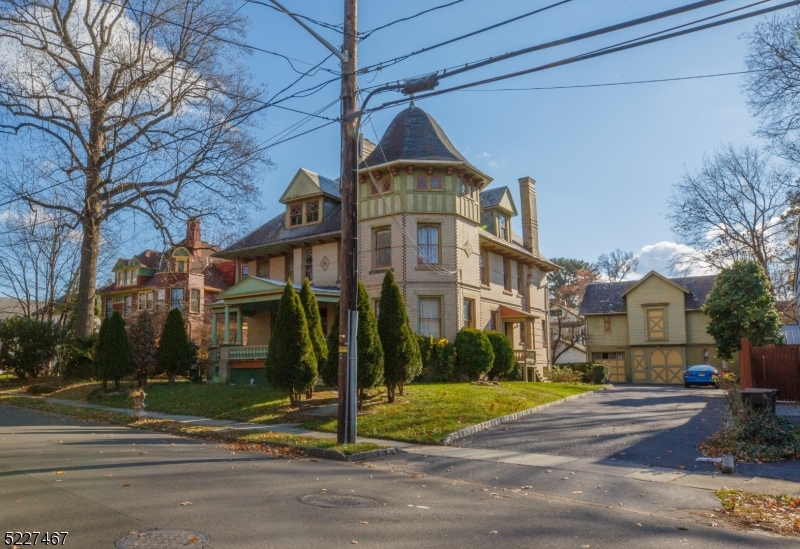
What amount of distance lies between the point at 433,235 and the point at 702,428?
14366mm

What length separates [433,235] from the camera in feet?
89.4

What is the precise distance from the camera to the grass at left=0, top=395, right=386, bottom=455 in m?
12.9

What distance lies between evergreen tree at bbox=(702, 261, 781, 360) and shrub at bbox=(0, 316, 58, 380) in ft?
101

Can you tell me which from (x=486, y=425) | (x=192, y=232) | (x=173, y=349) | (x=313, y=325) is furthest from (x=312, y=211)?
(x=486, y=425)

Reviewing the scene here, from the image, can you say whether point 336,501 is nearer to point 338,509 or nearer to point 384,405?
point 338,509

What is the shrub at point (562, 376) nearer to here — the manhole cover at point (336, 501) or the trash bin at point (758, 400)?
the trash bin at point (758, 400)

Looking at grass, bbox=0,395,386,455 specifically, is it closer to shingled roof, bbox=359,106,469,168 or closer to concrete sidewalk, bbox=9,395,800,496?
→ concrete sidewalk, bbox=9,395,800,496

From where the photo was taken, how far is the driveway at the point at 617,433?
1232 centimetres

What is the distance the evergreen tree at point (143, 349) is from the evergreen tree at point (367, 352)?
36.3 ft

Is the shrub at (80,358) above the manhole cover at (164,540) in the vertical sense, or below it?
above

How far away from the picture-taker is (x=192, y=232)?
4131 centimetres

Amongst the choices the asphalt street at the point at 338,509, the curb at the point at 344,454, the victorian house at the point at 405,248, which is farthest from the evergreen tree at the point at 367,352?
the victorian house at the point at 405,248

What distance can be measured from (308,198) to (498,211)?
32.3 ft

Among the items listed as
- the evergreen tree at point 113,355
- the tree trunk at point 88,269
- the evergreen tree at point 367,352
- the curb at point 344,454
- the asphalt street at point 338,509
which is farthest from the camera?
the tree trunk at point 88,269
